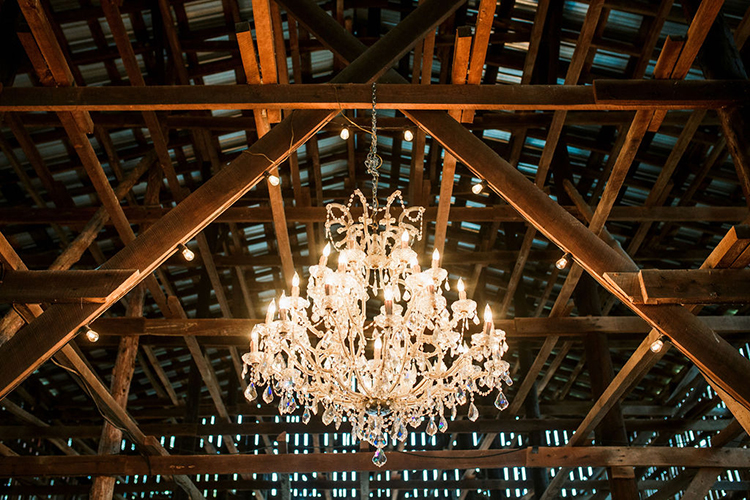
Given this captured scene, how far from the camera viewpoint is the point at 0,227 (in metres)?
8.41

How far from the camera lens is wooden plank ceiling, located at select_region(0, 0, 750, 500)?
3.99 meters

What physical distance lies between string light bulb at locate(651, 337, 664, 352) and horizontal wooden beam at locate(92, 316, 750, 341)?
1.75 metres

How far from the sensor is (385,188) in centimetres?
1062

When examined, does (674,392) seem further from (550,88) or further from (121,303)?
(121,303)

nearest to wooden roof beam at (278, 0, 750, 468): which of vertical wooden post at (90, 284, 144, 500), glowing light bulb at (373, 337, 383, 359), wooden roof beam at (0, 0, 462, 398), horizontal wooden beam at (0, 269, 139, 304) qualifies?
wooden roof beam at (0, 0, 462, 398)

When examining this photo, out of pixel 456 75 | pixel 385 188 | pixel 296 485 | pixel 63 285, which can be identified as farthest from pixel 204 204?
pixel 296 485

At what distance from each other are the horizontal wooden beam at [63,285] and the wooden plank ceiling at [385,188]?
0.02m

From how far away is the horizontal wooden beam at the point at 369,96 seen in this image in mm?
4148

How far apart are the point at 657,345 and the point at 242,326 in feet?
14.7

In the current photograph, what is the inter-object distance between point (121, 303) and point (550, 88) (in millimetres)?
9068

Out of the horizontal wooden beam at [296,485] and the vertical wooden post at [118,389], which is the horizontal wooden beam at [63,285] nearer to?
the vertical wooden post at [118,389]

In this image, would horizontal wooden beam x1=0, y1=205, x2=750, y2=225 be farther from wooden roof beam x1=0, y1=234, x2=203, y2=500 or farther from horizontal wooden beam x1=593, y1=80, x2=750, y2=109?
horizontal wooden beam x1=593, y1=80, x2=750, y2=109

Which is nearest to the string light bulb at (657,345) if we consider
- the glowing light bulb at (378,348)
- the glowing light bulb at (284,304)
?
the glowing light bulb at (378,348)

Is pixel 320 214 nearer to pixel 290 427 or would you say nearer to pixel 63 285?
pixel 63 285
